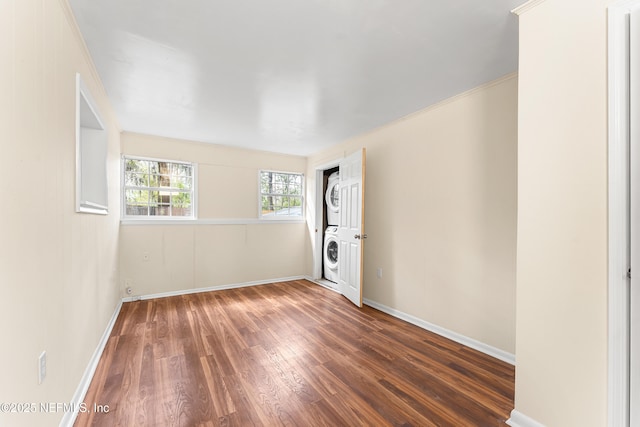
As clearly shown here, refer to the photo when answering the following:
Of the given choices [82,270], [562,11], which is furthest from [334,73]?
[82,270]

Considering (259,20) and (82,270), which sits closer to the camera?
(259,20)

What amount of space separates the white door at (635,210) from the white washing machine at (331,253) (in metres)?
3.55

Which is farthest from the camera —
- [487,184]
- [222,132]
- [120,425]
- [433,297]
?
[222,132]

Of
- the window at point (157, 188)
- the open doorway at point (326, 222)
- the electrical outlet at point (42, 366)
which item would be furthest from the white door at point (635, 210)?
the window at point (157, 188)

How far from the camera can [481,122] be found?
2.36m

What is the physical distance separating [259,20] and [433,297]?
2820 millimetres

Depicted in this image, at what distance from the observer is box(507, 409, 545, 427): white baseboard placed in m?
1.44

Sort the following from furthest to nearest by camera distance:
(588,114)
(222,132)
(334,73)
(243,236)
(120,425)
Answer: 1. (243,236)
2. (222,132)
3. (334,73)
4. (120,425)
5. (588,114)

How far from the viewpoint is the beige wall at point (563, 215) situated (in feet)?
4.09

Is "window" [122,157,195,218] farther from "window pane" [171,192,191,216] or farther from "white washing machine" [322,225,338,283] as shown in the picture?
Answer: "white washing machine" [322,225,338,283]

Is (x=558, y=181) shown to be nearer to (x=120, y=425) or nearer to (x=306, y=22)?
(x=306, y=22)

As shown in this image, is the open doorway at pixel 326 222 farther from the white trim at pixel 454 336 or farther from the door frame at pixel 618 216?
the door frame at pixel 618 216

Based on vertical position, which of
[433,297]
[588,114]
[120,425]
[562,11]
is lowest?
[120,425]

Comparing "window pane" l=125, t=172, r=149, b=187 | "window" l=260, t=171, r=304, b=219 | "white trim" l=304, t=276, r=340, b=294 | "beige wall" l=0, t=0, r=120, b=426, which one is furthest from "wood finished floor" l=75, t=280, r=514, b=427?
"window" l=260, t=171, r=304, b=219
